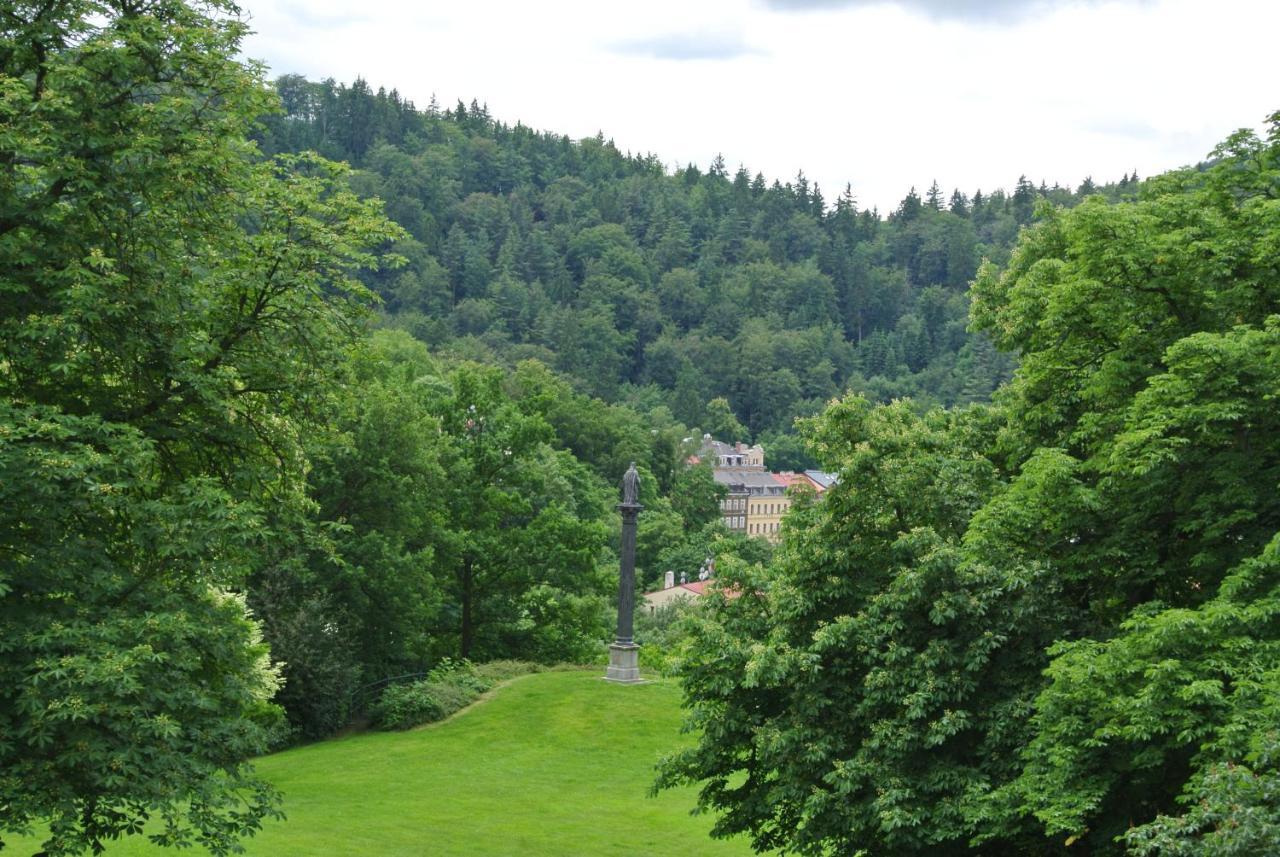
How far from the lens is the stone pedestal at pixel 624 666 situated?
37.1 m

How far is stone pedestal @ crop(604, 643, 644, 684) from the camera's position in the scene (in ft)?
122

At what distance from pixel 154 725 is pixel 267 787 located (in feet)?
7.65

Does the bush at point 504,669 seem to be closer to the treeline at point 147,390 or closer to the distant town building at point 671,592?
the treeline at point 147,390

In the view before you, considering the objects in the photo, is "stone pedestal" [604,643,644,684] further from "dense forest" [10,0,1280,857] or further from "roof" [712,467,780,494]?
"roof" [712,467,780,494]

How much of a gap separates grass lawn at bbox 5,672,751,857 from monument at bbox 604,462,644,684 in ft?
2.14

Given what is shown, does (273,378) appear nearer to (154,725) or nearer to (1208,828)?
(154,725)

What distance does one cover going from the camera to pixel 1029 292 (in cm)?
1894

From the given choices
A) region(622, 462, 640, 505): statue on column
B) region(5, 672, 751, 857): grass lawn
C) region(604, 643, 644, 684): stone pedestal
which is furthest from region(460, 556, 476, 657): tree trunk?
region(604, 643, 644, 684): stone pedestal

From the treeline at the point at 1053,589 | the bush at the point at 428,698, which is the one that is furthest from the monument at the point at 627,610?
the treeline at the point at 1053,589

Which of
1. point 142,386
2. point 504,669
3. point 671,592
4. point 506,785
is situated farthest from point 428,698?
point 671,592

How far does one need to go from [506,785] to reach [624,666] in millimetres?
8851

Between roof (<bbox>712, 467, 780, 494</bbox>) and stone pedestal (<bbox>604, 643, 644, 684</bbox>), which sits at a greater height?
roof (<bbox>712, 467, 780, 494</bbox>)

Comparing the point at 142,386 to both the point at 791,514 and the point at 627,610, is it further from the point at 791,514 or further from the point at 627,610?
the point at 627,610

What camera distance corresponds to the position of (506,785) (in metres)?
28.7
